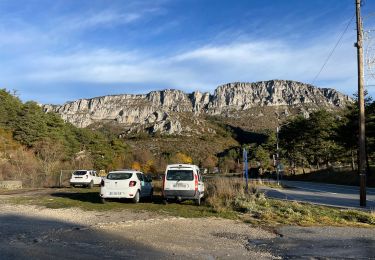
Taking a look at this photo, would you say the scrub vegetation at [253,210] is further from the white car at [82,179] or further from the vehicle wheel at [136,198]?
the white car at [82,179]

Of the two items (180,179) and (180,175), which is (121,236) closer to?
(180,179)

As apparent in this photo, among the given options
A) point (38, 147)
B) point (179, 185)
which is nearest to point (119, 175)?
point (179, 185)

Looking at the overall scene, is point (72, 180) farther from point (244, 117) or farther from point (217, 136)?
point (244, 117)

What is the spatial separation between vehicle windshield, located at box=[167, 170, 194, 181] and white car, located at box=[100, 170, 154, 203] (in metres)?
1.81

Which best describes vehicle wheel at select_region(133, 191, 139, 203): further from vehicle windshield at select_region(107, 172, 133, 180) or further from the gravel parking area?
the gravel parking area

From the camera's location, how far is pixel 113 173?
2023 centimetres

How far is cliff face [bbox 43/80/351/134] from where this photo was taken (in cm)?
16462

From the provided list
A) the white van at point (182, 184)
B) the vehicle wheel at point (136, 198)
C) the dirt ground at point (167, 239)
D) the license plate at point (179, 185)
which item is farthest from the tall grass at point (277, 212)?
the vehicle wheel at point (136, 198)

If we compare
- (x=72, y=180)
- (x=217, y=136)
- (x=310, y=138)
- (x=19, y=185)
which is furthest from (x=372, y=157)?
(x=217, y=136)

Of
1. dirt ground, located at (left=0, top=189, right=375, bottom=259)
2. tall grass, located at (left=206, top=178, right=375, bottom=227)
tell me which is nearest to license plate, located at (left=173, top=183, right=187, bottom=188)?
tall grass, located at (left=206, top=178, right=375, bottom=227)

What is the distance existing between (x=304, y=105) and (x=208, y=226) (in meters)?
161

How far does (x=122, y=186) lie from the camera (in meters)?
19.5

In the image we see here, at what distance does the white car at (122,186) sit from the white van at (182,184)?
62.6 inches

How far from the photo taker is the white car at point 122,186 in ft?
63.6
